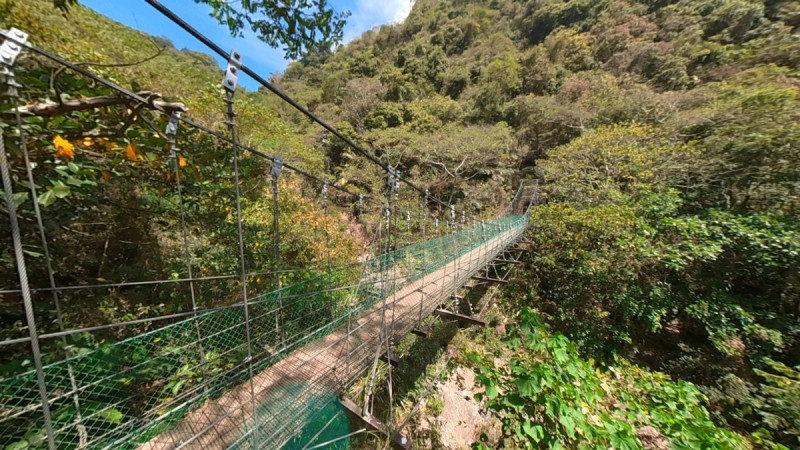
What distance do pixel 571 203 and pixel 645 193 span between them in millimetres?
1045

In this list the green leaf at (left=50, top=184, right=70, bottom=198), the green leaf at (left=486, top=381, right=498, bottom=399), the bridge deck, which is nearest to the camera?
the green leaf at (left=50, top=184, right=70, bottom=198)

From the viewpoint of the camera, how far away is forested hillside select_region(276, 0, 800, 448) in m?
2.32

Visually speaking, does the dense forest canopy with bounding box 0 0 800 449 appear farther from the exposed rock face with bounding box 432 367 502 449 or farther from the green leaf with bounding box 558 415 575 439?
the exposed rock face with bounding box 432 367 502 449

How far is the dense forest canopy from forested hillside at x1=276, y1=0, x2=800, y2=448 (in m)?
0.03

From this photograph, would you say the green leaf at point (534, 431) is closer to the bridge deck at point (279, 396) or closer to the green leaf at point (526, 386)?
the green leaf at point (526, 386)

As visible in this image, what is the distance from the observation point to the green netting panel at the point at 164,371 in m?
0.96

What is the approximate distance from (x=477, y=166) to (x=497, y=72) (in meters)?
4.77

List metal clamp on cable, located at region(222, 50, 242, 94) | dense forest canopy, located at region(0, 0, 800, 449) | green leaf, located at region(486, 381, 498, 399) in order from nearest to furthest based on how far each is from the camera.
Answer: metal clamp on cable, located at region(222, 50, 242, 94) → green leaf, located at region(486, 381, 498, 399) → dense forest canopy, located at region(0, 0, 800, 449)

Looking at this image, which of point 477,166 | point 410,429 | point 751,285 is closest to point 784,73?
point 751,285

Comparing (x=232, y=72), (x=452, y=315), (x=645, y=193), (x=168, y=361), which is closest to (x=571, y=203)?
(x=645, y=193)

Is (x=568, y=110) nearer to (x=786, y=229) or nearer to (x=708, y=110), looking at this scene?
(x=708, y=110)

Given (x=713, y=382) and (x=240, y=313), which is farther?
(x=713, y=382)

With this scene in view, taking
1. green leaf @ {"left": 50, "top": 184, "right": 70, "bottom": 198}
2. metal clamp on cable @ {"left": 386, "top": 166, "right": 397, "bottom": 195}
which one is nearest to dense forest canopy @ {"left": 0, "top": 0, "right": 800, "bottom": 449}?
green leaf @ {"left": 50, "top": 184, "right": 70, "bottom": 198}

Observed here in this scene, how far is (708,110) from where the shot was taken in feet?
14.8
